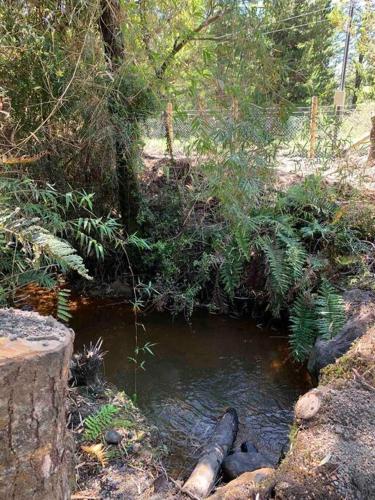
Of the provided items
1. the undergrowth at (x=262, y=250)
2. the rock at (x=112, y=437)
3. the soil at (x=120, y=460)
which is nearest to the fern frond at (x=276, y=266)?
the undergrowth at (x=262, y=250)

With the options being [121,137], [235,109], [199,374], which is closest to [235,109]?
[235,109]

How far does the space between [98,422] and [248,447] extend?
110 cm

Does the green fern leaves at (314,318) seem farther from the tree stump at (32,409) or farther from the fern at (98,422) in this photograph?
the tree stump at (32,409)

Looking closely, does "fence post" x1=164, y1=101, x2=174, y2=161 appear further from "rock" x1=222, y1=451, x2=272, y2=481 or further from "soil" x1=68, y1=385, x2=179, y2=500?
"rock" x1=222, y1=451, x2=272, y2=481

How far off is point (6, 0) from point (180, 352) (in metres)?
3.32

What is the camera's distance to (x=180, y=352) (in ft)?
13.8

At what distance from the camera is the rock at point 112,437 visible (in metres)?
2.44

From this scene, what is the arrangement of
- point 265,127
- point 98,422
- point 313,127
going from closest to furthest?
1. point 98,422
2. point 265,127
3. point 313,127

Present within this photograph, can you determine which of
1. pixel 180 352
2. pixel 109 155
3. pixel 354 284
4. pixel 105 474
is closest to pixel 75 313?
pixel 180 352

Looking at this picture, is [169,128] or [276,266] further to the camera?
[169,128]

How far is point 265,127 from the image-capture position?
137 inches

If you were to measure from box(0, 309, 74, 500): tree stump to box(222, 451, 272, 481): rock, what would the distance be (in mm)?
1462

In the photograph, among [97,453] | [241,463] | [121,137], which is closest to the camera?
[97,453]

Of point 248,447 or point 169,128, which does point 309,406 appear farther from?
point 169,128
